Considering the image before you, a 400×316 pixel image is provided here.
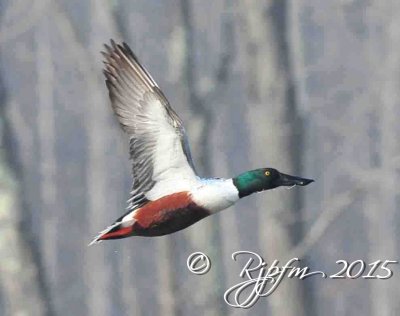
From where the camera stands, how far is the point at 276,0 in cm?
1143

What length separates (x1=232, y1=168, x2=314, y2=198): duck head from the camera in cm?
503

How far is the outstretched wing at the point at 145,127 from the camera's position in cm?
527

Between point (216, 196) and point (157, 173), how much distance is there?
1.34 ft

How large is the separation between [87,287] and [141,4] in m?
7.39

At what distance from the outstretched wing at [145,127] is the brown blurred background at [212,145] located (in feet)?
13.8

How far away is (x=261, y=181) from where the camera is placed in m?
5.10

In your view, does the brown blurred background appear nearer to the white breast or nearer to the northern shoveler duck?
the northern shoveler duck
